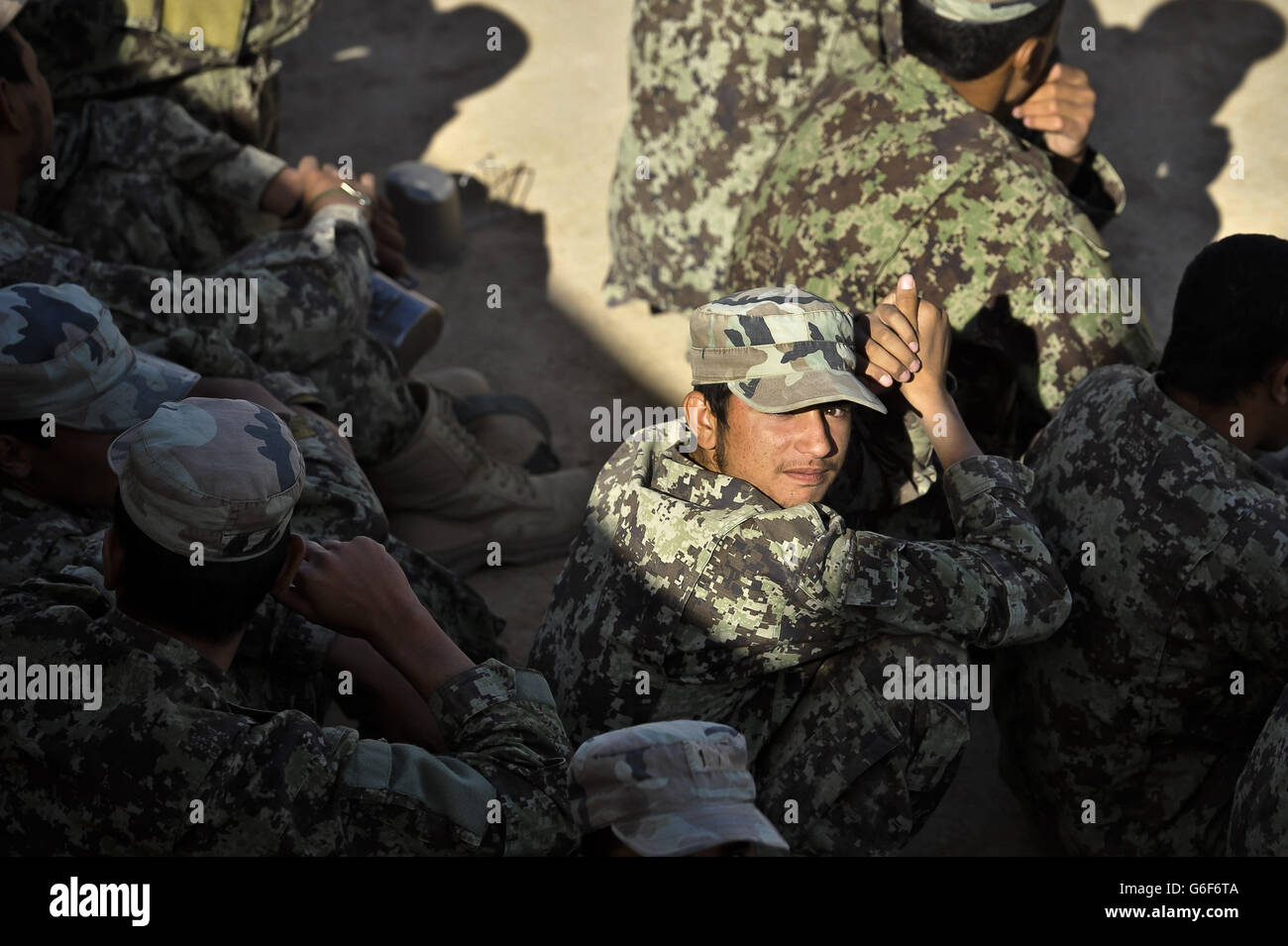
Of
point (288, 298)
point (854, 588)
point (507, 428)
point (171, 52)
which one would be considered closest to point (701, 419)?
point (854, 588)

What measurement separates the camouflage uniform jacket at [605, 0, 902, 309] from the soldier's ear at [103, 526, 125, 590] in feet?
8.83

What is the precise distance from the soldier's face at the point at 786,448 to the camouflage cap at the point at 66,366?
126 cm

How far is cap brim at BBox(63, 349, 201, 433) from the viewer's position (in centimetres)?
285

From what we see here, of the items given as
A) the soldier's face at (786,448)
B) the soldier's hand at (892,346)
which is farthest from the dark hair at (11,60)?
the soldier's hand at (892,346)

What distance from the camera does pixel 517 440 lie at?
4.77 metres

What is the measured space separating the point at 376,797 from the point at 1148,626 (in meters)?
1.73

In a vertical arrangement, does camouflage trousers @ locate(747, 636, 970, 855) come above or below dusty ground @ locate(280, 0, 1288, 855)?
below

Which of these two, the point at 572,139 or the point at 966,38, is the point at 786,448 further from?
the point at 572,139

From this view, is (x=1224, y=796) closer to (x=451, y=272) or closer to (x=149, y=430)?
(x=149, y=430)

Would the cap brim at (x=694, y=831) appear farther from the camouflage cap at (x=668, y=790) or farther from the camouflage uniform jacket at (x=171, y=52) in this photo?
the camouflage uniform jacket at (x=171, y=52)

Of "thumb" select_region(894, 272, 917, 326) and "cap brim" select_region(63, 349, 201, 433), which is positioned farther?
"thumb" select_region(894, 272, 917, 326)

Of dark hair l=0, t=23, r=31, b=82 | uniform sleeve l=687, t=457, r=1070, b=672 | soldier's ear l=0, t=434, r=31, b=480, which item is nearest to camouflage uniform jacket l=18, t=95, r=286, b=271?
dark hair l=0, t=23, r=31, b=82

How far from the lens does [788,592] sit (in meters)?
2.72

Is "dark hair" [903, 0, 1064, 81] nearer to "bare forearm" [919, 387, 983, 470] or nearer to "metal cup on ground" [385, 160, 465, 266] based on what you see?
"bare forearm" [919, 387, 983, 470]
